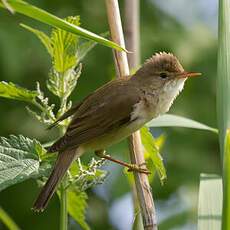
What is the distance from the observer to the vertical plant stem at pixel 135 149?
6.59 ft

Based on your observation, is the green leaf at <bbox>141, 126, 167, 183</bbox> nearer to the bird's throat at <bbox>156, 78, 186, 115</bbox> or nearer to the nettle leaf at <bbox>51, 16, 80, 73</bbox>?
the nettle leaf at <bbox>51, 16, 80, 73</bbox>

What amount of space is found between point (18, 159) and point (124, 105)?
0.76 metres

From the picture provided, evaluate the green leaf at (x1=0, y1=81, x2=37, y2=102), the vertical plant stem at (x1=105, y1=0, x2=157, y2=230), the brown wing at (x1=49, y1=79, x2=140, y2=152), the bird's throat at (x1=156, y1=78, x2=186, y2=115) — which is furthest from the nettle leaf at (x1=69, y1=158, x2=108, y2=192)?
the bird's throat at (x1=156, y1=78, x2=186, y2=115)

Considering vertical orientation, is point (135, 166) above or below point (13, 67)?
below

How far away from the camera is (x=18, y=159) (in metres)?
2.00

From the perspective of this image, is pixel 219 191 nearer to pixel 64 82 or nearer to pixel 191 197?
pixel 64 82

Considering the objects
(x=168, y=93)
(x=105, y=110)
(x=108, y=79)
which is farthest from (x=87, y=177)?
(x=108, y=79)

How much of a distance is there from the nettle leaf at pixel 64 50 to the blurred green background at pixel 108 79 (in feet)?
4.82

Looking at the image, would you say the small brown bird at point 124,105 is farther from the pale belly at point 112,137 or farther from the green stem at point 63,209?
the green stem at point 63,209

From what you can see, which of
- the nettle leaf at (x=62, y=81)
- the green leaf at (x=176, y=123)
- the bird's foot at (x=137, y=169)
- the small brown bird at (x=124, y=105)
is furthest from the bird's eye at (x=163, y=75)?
the nettle leaf at (x=62, y=81)

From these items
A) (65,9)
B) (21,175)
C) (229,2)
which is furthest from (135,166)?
(65,9)

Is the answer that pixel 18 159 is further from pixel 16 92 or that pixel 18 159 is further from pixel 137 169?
pixel 137 169

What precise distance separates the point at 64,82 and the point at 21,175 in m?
0.34

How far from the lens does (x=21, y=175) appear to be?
1.92 m
